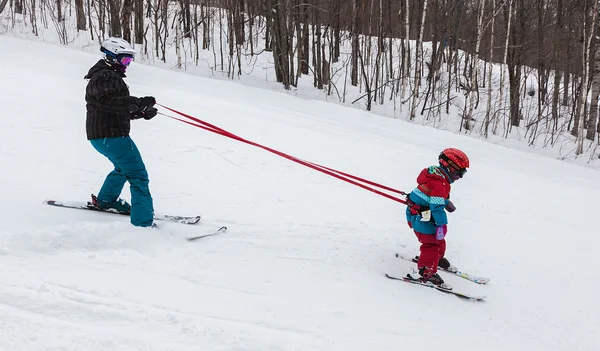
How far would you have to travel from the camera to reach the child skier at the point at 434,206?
14.7 ft

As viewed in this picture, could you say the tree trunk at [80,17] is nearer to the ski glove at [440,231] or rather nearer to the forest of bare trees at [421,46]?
the forest of bare trees at [421,46]

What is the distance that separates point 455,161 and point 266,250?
1.94 m

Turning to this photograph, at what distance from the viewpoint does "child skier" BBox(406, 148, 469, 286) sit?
177 inches

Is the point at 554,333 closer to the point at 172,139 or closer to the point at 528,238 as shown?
the point at 528,238

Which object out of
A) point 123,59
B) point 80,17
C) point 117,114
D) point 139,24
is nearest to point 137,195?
point 117,114

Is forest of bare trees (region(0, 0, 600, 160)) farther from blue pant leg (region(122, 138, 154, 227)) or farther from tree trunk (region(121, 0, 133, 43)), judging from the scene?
blue pant leg (region(122, 138, 154, 227))

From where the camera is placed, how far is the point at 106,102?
4.45m

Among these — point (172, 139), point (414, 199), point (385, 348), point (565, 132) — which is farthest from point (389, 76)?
point (385, 348)

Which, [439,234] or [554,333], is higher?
[439,234]

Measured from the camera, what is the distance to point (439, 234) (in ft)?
14.7

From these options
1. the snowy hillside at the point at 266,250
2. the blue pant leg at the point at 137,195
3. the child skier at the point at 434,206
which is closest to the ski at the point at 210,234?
the snowy hillside at the point at 266,250

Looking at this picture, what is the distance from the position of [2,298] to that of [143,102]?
2089mm

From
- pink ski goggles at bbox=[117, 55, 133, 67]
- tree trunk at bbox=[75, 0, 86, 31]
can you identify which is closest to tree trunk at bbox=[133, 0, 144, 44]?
tree trunk at bbox=[75, 0, 86, 31]

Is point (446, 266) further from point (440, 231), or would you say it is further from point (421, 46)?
point (421, 46)
